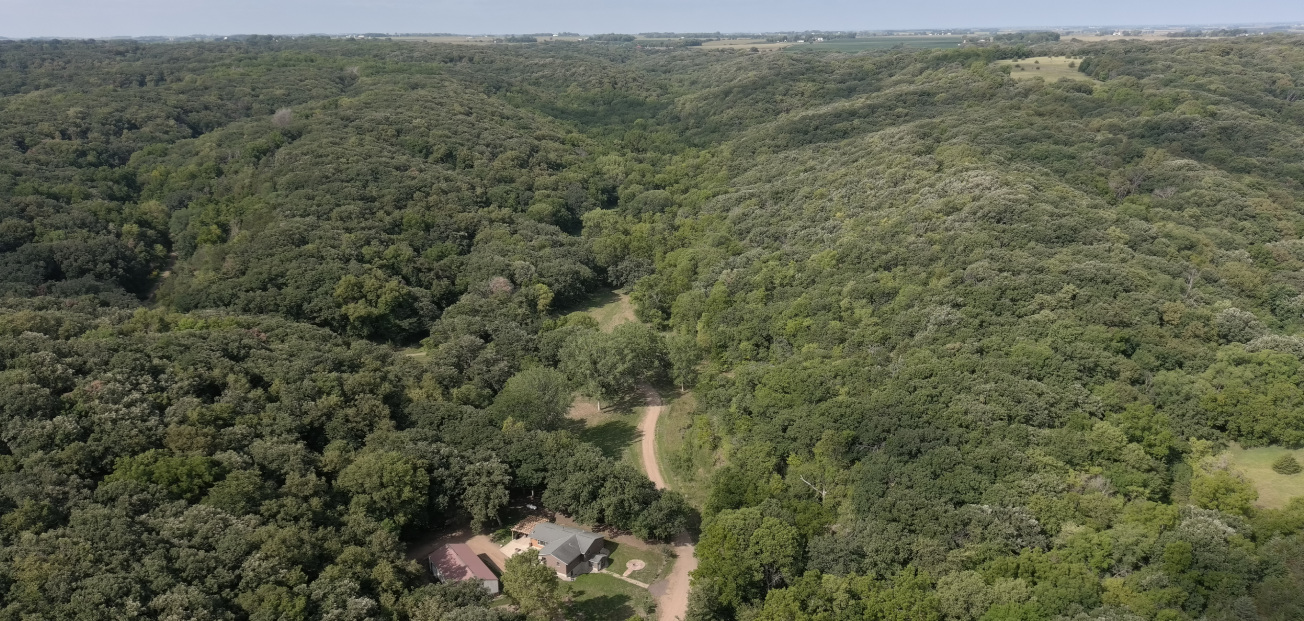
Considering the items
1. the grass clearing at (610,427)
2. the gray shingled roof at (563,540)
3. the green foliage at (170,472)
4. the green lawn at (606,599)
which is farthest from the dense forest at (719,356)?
the green lawn at (606,599)

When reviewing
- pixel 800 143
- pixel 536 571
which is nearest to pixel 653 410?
pixel 536 571

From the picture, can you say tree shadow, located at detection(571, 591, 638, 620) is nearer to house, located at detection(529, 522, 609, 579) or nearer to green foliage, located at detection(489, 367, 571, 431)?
house, located at detection(529, 522, 609, 579)

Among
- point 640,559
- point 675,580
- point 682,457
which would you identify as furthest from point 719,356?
point 675,580

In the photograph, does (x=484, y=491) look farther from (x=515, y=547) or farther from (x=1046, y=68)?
(x=1046, y=68)

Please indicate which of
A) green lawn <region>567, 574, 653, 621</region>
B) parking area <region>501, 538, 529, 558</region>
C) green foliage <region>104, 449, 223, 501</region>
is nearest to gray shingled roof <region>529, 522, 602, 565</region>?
parking area <region>501, 538, 529, 558</region>

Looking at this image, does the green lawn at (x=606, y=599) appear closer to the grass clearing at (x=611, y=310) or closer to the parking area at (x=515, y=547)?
the parking area at (x=515, y=547)
